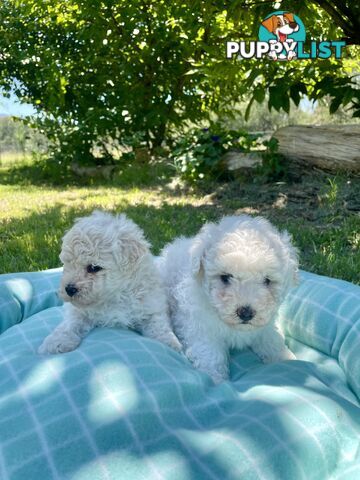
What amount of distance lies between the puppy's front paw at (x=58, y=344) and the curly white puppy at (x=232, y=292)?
64 centimetres

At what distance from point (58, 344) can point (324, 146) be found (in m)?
5.48

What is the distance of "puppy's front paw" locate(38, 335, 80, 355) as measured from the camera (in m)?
2.56

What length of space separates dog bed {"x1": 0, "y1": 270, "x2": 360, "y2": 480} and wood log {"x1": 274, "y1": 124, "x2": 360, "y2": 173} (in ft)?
14.6

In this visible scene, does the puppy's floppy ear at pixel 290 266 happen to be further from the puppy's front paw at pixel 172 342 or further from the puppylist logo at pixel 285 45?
the puppylist logo at pixel 285 45

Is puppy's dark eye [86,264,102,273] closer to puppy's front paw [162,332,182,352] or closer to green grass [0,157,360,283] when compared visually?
puppy's front paw [162,332,182,352]

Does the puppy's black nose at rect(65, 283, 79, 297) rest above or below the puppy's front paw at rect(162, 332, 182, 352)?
above

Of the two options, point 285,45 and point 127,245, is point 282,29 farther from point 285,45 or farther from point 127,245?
point 127,245

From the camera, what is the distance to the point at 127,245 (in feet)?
8.84

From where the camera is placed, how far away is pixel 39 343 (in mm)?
2781

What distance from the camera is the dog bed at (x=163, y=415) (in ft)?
5.91

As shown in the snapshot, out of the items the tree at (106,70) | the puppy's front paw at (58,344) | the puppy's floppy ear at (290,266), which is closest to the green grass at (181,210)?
the tree at (106,70)

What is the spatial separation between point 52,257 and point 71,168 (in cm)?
605

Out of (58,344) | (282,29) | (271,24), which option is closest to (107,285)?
(58,344)

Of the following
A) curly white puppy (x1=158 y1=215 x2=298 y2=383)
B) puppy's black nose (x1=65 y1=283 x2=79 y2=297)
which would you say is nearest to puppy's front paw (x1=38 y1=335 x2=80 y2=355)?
puppy's black nose (x1=65 y1=283 x2=79 y2=297)
